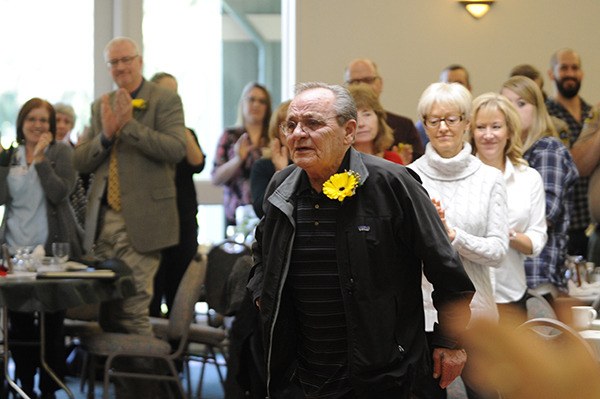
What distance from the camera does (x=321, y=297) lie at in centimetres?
328

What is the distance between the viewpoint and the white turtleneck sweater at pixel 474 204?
4.26 meters

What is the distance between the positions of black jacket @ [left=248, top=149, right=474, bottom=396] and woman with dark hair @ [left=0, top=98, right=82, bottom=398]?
3.66 metres

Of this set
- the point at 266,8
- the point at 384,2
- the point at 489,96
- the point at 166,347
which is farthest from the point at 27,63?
the point at 489,96

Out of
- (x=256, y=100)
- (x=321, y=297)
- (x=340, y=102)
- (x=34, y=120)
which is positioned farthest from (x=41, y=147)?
(x=321, y=297)

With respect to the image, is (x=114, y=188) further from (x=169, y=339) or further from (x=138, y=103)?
(x=169, y=339)

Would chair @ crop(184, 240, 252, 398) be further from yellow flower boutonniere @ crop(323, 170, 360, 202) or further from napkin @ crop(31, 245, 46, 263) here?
yellow flower boutonniere @ crop(323, 170, 360, 202)

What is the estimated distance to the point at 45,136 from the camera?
690 centimetres

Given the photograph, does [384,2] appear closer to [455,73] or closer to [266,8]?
[266,8]

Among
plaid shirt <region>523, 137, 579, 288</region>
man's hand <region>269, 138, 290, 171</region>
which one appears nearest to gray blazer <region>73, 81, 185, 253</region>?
man's hand <region>269, 138, 290, 171</region>

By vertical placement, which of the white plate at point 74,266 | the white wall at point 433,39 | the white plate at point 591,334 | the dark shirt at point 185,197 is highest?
the white wall at point 433,39

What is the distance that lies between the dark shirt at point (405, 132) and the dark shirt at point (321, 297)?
11.9 feet

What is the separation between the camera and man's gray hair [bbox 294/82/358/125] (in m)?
3.38

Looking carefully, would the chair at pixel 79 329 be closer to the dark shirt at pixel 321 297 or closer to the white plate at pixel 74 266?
the white plate at pixel 74 266

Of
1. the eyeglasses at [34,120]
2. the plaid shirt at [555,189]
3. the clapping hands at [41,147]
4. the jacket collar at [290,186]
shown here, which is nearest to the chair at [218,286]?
the clapping hands at [41,147]
